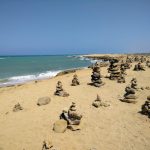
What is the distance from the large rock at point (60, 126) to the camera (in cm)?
1247

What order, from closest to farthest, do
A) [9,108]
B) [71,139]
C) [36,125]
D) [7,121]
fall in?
[71,139]
[36,125]
[7,121]
[9,108]

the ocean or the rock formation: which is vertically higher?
the rock formation

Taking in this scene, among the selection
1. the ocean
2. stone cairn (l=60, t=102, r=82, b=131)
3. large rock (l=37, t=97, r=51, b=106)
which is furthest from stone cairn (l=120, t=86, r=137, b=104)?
the ocean

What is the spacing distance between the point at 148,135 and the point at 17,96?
13617 millimetres

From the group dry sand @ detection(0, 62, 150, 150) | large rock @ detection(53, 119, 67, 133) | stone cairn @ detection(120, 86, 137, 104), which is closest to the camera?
dry sand @ detection(0, 62, 150, 150)

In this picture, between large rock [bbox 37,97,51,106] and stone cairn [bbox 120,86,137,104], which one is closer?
stone cairn [bbox 120,86,137,104]

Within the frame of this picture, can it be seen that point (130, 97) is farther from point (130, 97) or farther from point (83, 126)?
point (83, 126)

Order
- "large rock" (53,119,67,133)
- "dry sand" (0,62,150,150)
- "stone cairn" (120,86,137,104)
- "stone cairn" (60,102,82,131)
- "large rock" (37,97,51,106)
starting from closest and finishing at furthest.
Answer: "dry sand" (0,62,150,150) → "large rock" (53,119,67,133) → "stone cairn" (60,102,82,131) → "stone cairn" (120,86,137,104) → "large rock" (37,97,51,106)

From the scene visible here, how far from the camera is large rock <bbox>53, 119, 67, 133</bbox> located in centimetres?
1247

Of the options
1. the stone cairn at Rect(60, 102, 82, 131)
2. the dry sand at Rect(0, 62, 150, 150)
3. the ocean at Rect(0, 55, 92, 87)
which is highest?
the stone cairn at Rect(60, 102, 82, 131)

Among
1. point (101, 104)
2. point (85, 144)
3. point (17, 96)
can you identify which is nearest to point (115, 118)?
point (101, 104)

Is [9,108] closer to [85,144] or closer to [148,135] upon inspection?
[85,144]

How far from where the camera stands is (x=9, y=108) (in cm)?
1781

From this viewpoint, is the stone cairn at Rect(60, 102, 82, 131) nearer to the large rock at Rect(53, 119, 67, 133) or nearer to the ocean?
the large rock at Rect(53, 119, 67, 133)
